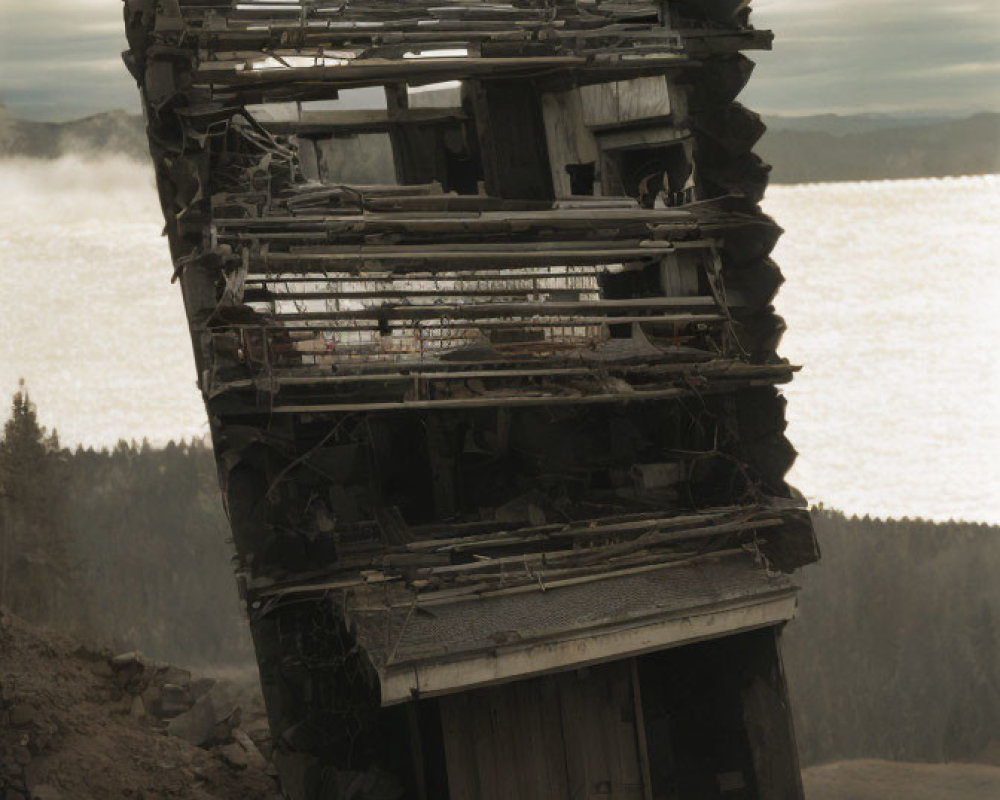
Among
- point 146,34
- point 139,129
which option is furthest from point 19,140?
point 146,34

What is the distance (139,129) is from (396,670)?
61.4ft

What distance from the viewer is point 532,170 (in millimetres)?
14188

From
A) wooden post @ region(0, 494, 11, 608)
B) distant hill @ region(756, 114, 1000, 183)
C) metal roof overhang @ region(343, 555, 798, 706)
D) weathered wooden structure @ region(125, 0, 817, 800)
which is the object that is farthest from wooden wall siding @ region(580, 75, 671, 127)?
wooden post @ region(0, 494, 11, 608)

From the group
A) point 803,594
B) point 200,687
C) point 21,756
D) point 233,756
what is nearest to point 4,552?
point 200,687

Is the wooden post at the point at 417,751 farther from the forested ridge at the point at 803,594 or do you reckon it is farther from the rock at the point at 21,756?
the forested ridge at the point at 803,594

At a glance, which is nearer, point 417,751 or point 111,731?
point 417,751

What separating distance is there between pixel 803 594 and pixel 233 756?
498 inches

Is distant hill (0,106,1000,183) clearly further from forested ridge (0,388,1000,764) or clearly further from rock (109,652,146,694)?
rock (109,652,146,694)

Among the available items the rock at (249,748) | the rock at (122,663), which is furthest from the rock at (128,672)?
the rock at (249,748)

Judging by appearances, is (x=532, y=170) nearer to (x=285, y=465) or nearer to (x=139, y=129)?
(x=285, y=465)

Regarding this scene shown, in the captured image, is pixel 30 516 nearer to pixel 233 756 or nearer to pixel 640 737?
pixel 233 756

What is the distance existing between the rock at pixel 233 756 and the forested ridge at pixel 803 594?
7011 mm

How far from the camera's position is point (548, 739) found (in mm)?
10773

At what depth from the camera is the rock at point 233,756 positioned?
14750 millimetres
